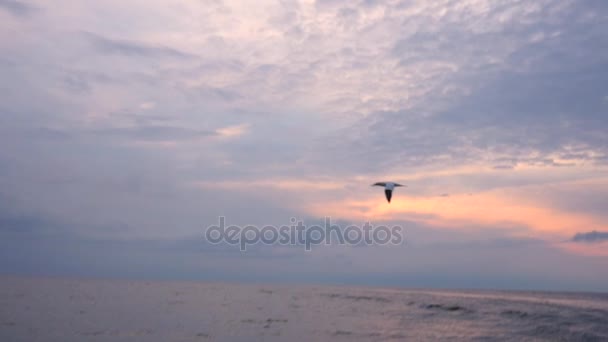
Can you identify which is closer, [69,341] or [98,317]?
[69,341]

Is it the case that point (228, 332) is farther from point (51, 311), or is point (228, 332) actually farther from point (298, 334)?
point (51, 311)

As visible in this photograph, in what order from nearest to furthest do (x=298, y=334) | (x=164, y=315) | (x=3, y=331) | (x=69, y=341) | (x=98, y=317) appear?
(x=69, y=341)
(x=3, y=331)
(x=298, y=334)
(x=98, y=317)
(x=164, y=315)

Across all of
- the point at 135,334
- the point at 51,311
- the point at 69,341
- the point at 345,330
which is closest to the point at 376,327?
the point at 345,330

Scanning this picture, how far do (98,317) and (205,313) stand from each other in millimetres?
9020

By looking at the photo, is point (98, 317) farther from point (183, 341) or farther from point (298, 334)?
point (298, 334)

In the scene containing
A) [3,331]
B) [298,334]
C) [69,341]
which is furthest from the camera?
[298,334]

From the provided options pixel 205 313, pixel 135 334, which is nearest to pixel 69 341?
pixel 135 334

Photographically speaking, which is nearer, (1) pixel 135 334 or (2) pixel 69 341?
(2) pixel 69 341

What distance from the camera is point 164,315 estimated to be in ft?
142

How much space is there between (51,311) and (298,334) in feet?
73.7

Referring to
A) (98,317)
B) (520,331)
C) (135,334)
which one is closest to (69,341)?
(135,334)

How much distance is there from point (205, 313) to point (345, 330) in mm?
15574

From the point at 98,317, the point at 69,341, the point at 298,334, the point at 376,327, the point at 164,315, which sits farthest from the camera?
the point at 164,315

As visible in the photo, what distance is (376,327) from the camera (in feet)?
119
